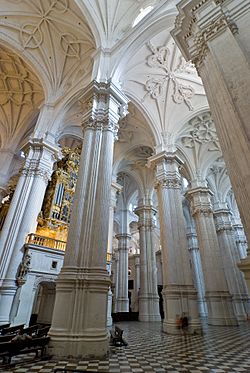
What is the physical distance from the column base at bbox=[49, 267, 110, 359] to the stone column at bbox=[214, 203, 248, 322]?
13.8 m

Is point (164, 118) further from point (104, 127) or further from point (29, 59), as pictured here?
point (29, 59)

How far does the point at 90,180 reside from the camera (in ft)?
21.1

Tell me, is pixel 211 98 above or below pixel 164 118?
below

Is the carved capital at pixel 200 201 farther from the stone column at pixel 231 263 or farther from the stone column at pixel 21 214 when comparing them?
the stone column at pixel 21 214

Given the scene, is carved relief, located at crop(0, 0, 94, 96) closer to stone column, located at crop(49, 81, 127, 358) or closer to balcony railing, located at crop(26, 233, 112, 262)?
stone column, located at crop(49, 81, 127, 358)

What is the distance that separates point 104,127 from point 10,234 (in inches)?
225

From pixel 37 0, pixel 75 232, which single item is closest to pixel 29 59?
pixel 37 0

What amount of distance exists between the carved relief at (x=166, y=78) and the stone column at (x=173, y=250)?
383 centimetres

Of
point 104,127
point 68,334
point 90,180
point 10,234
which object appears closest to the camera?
point 68,334

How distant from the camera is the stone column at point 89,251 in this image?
459 cm

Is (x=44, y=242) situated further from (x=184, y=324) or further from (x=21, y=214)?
(x=184, y=324)

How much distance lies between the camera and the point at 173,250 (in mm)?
9656

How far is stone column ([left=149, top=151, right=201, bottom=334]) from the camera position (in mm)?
8562

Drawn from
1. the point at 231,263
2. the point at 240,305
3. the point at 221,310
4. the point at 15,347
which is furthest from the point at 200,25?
the point at 240,305
